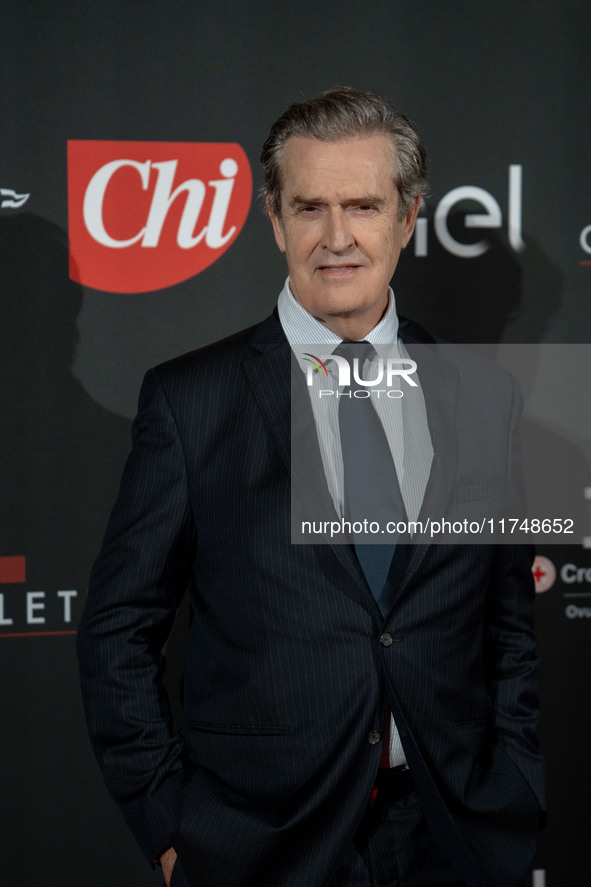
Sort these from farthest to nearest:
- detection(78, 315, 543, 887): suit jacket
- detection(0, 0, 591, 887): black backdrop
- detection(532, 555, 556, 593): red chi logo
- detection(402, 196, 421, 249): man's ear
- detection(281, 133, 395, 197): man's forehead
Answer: detection(532, 555, 556, 593): red chi logo, detection(0, 0, 591, 887): black backdrop, detection(402, 196, 421, 249): man's ear, detection(281, 133, 395, 197): man's forehead, detection(78, 315, 543, 887): suit jacket

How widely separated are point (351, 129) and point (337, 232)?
19 cm

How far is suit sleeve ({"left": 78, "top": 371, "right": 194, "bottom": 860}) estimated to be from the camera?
4.86 ft

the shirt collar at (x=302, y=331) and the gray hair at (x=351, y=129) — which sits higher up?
the gray hair at (x=351, y=129)

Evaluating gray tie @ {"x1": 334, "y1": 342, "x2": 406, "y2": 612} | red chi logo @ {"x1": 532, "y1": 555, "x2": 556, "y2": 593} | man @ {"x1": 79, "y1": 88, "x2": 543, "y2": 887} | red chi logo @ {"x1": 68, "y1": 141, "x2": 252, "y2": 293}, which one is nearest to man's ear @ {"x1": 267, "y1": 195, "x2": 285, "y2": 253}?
man @ {"x1": 79, "y1": 88, "x2": 543, "y2": 887}

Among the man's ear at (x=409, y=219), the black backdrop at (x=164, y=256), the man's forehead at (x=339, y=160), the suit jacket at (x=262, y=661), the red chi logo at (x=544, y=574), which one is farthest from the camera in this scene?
the red chi logo at (x=544, y=574)

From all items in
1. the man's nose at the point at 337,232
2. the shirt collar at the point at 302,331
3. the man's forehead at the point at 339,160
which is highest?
the man's forehead at the point at 339,160

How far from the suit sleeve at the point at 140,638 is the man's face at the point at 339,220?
0.35 m

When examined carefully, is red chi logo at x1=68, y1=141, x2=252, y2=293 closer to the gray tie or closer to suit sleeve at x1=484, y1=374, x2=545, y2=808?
the gray tie

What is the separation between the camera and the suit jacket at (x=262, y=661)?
1.44 meters

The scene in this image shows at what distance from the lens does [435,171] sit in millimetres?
2207

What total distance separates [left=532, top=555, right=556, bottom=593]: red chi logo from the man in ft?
2.32

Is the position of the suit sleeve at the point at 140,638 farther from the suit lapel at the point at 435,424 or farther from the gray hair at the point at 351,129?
the gray hair at the point at 351,129

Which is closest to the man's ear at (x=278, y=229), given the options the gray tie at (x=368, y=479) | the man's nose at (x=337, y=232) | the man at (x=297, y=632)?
the man at (x=297, y=632)

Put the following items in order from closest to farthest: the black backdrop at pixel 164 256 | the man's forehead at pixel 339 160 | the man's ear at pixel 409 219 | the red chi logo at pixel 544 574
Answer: the man's forehead at pixel 339 160, the man's ear at pixel 409 219, the black backdrop at pixel 164 256, the red chi logo at pixel 544 574
